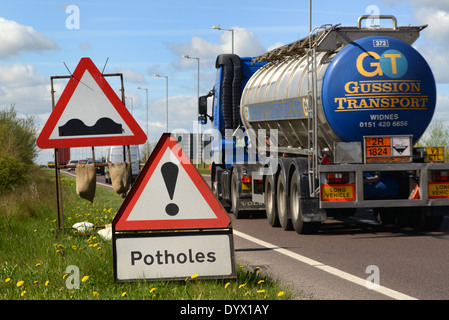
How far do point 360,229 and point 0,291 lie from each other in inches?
331

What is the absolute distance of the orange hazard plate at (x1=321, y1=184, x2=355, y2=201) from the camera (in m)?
12.0

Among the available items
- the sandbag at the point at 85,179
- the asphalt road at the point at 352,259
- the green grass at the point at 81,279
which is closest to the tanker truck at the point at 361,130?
the asphalt road at the point at 352,259

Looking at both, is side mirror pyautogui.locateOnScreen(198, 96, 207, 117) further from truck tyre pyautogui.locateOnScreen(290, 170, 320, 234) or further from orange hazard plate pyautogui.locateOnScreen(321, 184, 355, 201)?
orange hazard plate pyautogui.locateOnScreen(321, 184, 355, 201)

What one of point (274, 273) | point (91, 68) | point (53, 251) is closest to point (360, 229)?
point (274, 273)

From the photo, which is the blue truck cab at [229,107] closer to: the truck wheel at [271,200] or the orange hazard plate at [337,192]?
the truck wheel at [271,200]

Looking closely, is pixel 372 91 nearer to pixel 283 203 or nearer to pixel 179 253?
pixel 283 203

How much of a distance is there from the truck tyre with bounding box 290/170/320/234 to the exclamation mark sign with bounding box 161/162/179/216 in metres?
6.71

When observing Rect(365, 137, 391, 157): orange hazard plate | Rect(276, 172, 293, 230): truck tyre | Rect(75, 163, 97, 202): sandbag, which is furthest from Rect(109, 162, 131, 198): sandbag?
Rect(276, 172, 293, 230): truck tyre

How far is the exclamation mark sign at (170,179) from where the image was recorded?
599cm

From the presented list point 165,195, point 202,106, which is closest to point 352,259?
point 165,195

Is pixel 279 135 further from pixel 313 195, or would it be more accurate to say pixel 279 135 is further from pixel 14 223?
pixel 14 223

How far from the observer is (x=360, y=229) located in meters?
13.8

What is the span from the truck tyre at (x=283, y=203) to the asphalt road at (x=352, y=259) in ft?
0.86
